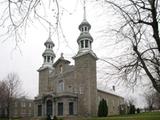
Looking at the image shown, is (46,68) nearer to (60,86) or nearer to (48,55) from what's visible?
(48,55)

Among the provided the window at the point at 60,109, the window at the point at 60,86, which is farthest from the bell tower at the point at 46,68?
the window at the point at 60,109

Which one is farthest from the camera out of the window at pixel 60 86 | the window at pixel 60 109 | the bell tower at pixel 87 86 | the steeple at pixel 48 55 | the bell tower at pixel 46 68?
the steeple at pixel 48 55

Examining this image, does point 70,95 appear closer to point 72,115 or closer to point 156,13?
point 72,115

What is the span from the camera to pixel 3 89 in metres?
59.7

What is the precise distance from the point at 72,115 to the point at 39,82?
52.4 ft

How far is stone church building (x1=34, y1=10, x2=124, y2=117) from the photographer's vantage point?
45.3 meters

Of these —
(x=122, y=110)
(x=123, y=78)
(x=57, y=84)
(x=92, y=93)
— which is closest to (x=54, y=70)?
(x=57, y=84)

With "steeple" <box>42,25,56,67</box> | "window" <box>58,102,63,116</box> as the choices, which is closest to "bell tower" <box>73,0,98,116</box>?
"window" <box>58,102,63,116</box>

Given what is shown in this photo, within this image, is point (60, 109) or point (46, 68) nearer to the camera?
point (60, 109)

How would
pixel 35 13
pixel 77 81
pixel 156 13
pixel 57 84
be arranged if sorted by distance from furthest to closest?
1. pixel 57 84
2. pixel 77 81
3. pixel 156 13
4. pixel 35 13

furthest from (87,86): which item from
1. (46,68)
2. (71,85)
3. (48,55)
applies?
(48,55)

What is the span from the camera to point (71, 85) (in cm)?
4891

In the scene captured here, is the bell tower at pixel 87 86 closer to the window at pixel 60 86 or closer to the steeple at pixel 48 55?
the window at pixel 60 86

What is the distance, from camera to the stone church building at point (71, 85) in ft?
149
